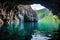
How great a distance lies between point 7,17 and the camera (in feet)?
33.6

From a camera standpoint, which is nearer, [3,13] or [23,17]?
[3,13]

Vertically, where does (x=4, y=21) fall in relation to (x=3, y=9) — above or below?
below

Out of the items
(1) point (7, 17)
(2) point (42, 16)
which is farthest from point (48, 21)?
(1) point (7, 17)

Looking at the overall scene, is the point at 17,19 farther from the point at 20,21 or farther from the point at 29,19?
the point at 29,19

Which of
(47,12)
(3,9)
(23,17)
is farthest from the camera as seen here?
(23,17)

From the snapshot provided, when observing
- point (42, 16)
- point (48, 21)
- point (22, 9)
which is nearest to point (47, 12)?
point (42, 16)

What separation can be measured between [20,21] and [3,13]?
10.2ft

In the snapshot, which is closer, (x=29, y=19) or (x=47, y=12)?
(x=47, y=12)

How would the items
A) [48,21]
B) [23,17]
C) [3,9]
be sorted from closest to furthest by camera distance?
[3,9]
[48,21]
[23,17]

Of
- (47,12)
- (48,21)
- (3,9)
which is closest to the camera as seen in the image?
(3,9)

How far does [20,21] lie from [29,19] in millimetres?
1307

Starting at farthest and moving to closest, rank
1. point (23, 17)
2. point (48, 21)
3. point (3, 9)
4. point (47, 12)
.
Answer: point (23, 17) < point (48, 21) < point (47, 12) < point (3, 9)

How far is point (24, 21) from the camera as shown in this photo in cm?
1369

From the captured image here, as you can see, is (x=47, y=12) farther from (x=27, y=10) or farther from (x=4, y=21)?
(x=27, y=10)
